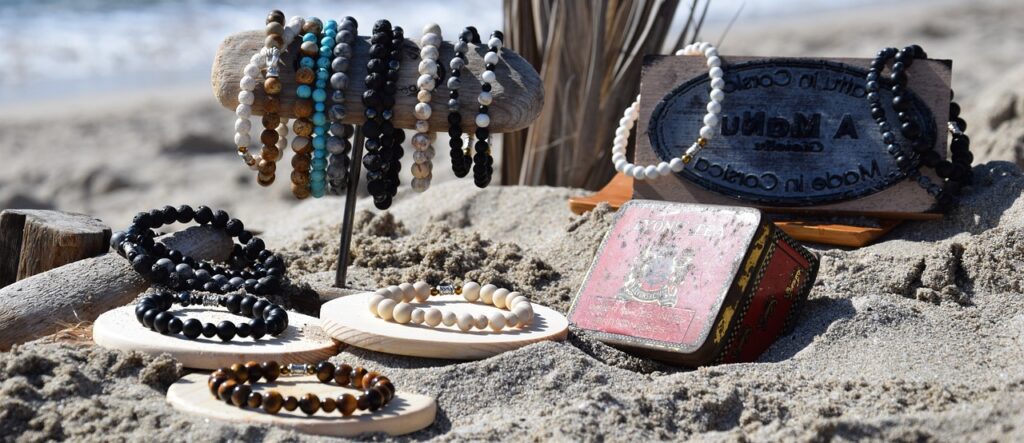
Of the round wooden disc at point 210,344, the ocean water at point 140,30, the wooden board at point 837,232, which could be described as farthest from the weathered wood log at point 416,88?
the ocean water at point 140,30

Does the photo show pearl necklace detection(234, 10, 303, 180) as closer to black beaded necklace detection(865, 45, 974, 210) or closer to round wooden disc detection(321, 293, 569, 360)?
round wooden disc detection(321, 293, 569, 360)

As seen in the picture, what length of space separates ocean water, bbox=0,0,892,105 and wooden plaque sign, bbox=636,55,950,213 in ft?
24.5

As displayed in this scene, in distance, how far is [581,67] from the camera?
4.46m

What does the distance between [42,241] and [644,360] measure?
1.91 metres

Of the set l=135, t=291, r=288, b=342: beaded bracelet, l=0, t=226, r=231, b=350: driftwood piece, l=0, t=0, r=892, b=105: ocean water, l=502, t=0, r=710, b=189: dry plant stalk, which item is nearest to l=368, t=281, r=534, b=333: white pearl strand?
l=135, t=291, r=288, b=342: beaded bracelet

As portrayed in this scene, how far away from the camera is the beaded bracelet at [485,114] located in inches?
120

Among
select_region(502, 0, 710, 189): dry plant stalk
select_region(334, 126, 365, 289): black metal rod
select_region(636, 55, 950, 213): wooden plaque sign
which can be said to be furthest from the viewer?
select_region(502, 0, 710, 189): dry plant stalk

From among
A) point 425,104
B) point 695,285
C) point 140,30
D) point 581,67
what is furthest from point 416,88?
Result: point 140,30

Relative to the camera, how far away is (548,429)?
7.16 feet

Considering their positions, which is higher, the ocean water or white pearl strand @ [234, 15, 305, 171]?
the ocean water

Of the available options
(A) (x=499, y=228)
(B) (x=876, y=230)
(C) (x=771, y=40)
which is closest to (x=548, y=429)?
(B) (x=876, y=230)

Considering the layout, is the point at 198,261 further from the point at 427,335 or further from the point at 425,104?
the point at 427,335

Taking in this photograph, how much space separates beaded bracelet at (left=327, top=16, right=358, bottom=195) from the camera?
121 inches

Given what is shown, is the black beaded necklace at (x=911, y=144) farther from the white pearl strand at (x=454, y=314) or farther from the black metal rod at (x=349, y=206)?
the black metal rod at (x=349, y=206)
